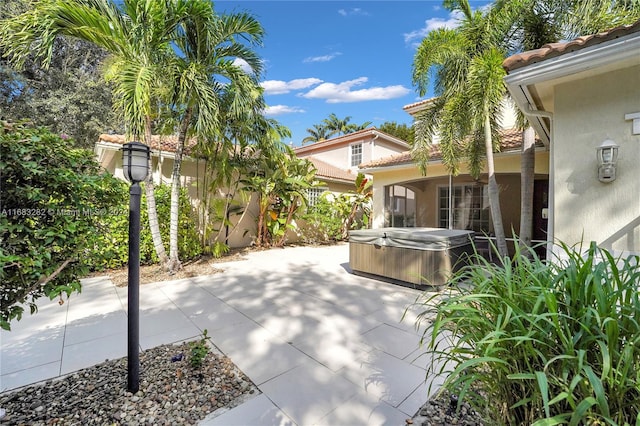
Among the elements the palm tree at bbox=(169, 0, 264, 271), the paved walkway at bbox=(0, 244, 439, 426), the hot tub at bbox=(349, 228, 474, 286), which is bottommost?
the paved walkway at bbox=(0, 244, 439, 426)

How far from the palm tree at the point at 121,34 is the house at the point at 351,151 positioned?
1074 centimetres

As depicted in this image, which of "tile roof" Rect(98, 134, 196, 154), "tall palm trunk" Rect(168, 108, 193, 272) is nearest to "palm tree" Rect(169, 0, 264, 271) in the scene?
"tall palm trunk" Rect(168, 108, 193, 272)

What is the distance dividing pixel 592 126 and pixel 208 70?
7.50 m

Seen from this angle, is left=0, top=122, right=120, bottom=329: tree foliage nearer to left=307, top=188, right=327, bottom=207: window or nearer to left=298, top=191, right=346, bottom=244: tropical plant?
left=298, top=191, right=346, bottom=244: tropical plant

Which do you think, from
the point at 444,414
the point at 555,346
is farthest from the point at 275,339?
the point at 555,346

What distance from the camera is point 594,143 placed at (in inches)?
163

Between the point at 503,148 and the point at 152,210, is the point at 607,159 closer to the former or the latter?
→ the point at 503,148

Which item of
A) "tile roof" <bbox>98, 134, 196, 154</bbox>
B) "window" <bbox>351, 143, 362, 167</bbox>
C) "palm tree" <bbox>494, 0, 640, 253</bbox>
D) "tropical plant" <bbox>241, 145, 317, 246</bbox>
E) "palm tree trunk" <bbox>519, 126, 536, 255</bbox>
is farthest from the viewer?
"window" <bbox>351, 143, 362, 167</bbox>

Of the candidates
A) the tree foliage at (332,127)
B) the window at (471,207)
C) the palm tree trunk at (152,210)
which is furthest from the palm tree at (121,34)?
the tree foliage at (332,127)

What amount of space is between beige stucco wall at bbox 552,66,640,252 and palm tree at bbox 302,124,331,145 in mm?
31112

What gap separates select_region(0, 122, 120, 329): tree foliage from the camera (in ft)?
7.24

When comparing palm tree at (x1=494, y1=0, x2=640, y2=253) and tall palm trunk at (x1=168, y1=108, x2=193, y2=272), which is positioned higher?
palm tree at (x1=494, y1=0, x2=640, y2=253)

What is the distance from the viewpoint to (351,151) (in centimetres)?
1858

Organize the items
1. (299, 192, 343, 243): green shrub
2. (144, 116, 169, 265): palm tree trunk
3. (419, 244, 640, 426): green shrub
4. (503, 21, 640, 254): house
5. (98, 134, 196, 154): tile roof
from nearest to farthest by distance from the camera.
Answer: (419, 244, 640, 426): green shrub → (503, 21, 640, 254): house → (144, 116, 169, 265): palm tree trunk → (98, 134, 196, 154): tile roof → (299, 192, 343, 243): green shrub
